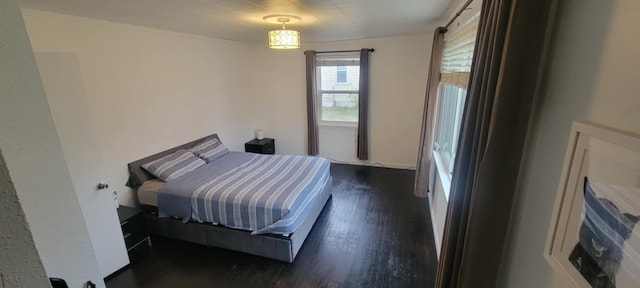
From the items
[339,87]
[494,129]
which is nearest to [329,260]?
[494,129]

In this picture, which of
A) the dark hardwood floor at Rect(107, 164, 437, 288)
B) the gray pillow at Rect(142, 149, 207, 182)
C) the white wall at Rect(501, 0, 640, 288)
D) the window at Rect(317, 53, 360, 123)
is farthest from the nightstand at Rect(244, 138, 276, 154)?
the white wall at Rect(501, 0, 640, 288)

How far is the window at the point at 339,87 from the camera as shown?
15.2ft

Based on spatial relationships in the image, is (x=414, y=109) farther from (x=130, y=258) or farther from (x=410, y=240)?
(x=130, y=258)

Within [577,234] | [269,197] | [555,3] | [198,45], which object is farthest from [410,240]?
[198,45]

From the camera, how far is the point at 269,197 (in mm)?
2521

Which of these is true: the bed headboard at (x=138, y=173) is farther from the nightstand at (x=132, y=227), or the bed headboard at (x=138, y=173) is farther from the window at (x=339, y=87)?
the window at (x=339, y=87)

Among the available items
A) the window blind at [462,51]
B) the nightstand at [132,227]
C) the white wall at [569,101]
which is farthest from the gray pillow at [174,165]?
the white wall at [569,101]

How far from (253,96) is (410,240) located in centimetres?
387

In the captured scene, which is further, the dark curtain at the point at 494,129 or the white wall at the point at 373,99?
the white wall at the point at 373,99

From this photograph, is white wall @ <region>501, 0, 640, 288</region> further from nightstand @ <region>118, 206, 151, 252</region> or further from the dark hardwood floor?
nightstand @ <region>118, 206, 151, 252</region>

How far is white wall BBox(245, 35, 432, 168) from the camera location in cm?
433

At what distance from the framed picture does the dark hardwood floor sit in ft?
5.88

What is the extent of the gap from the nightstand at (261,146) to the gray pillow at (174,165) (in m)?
1.46

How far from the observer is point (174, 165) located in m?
3.14
